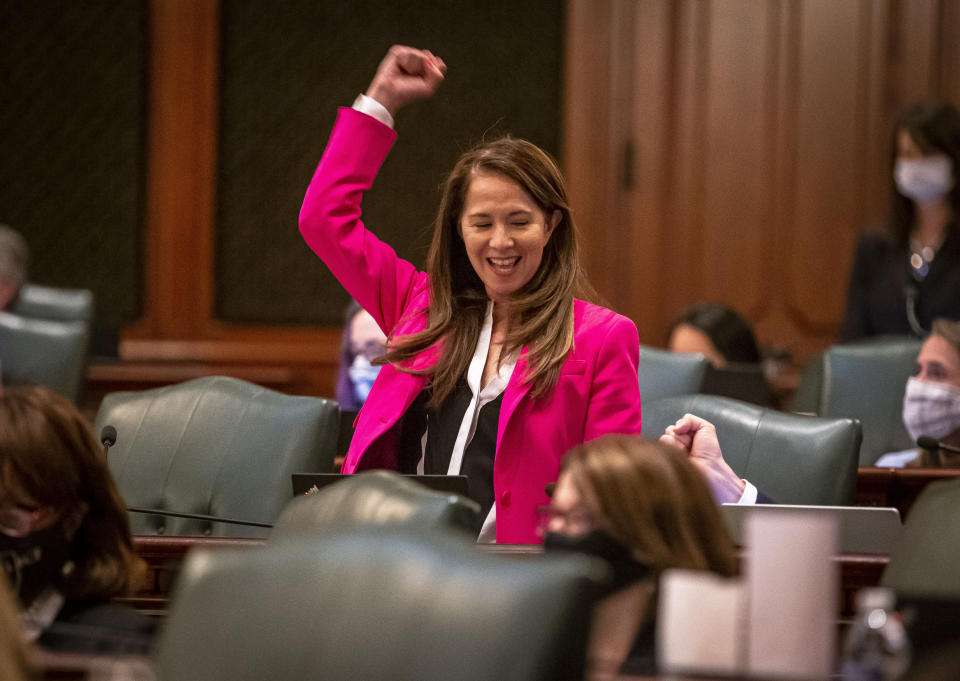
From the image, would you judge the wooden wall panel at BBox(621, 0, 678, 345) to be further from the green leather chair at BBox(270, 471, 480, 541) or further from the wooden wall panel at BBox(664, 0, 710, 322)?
the green leather chair at BBox(270, 471, 480, 541)

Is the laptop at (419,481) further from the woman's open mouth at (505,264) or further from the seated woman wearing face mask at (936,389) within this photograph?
the seated woman wearing face mask at (936,389)

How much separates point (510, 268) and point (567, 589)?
129cm

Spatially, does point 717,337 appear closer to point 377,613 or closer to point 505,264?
point 505,264

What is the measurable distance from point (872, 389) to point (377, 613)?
280cm

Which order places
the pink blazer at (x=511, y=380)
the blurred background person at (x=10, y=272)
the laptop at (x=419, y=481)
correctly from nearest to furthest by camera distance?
the laptop at (x=419, y=481), the pink blazer at (x=511, y=380), the blurred background person at (x=10, y=272)

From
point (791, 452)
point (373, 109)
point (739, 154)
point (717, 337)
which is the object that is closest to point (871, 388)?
point (717, 337)

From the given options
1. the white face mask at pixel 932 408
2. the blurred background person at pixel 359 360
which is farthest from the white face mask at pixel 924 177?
the blurred background person at pixel 359 360

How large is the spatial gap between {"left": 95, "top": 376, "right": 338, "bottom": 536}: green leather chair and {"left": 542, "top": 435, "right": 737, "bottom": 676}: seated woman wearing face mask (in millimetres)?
1318

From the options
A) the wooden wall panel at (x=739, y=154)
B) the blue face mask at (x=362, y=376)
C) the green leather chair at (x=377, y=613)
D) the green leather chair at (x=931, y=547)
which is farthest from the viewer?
the wooden wall panel at (x=739, y=154)

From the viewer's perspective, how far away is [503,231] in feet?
7.94

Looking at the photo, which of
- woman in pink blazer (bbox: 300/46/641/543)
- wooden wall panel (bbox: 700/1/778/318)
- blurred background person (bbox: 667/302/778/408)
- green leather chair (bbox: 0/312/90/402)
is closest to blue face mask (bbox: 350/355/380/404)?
green leather chair (bbox: 0/312/90/402)

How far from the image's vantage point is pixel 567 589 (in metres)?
1.20

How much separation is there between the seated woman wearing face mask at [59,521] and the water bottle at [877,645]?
0.94 meters

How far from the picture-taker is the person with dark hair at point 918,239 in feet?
13.3
